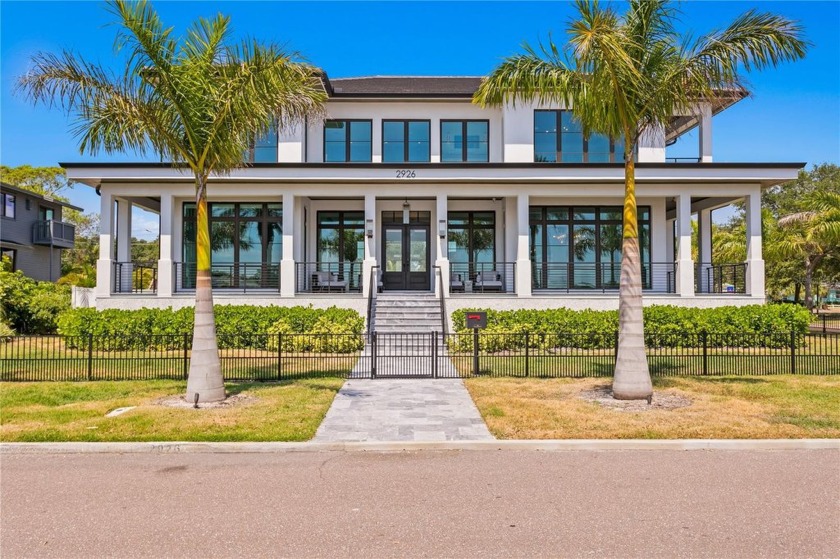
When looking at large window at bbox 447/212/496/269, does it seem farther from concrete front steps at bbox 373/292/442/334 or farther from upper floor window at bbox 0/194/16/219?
upper floor window at bbox 0/194/16/219

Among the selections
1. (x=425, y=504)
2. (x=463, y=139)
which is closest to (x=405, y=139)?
(x=463, y=139)

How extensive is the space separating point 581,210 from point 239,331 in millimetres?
13383

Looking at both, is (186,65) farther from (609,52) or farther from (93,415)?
(609,52)

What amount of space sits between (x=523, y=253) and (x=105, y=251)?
45.2ft

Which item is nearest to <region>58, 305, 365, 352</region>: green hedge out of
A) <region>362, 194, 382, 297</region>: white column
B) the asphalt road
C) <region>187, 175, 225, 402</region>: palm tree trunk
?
<region>362, 194, 382, 297</region>: white column

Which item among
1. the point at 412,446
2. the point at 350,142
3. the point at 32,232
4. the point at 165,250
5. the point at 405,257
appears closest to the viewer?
the point at 412,446

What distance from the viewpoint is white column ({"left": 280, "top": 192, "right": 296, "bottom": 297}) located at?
760 inches

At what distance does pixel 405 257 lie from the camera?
2277 centimetres

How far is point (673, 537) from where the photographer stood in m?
4.75

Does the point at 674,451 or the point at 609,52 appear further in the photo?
the point at 609,52

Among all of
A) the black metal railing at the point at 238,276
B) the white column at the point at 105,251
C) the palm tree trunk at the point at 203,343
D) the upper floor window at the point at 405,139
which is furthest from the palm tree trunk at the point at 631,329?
the white column at the point at 105,251

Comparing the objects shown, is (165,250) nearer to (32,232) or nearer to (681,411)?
(681,411)

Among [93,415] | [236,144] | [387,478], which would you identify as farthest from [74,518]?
[236,144]

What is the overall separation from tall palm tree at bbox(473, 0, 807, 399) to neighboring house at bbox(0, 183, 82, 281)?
30487 millimetres
